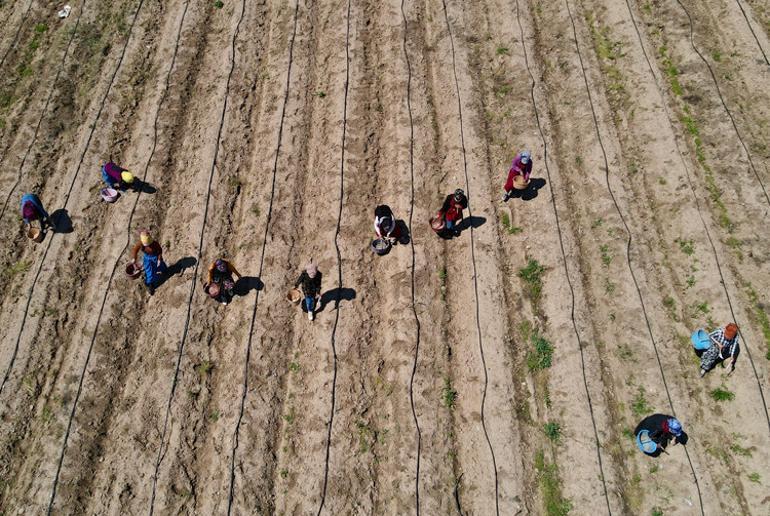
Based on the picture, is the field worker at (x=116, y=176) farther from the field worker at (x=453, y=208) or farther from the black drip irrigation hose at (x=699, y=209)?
the black drip irrigation hose at (x=699, y=209)

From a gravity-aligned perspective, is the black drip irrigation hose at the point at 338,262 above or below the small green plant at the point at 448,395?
above

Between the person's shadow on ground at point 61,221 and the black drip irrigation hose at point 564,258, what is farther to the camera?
the person's shadow on ground at point 61,221

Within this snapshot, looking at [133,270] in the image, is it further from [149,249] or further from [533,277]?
[533,277]

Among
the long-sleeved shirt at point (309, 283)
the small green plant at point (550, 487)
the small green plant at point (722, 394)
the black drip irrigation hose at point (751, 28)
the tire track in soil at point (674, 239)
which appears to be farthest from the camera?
the black drip irrigation hose at point (751, 28)

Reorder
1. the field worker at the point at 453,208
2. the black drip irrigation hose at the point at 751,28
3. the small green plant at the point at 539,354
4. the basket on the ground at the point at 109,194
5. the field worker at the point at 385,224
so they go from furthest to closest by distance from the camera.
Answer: the black drip irrigation hose at the point at 751,28 → the basket on the ground at the point at 109,194 → the field worker at the point at 385,224 → the field worker at the point at 453,208 → the small green plant at the point at 539,354

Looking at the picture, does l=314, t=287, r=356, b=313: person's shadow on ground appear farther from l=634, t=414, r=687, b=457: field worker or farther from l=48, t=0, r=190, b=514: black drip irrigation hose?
l=634, t=414, r=687, b=457: field worker

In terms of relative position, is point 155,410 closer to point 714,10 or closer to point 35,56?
point 35,56

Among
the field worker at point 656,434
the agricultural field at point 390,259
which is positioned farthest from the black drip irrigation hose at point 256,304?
the field worker at point 656,434

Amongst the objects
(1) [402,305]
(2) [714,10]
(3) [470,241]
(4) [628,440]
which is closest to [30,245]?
(1) [402,305]
